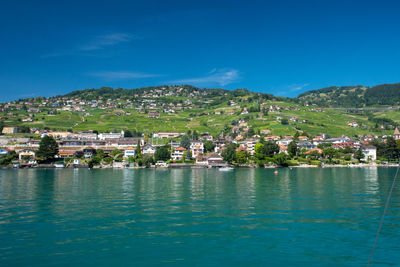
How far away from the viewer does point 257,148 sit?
321 ft

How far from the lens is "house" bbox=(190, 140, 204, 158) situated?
345ft

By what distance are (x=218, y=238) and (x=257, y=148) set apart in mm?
84339

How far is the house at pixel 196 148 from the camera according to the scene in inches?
4136

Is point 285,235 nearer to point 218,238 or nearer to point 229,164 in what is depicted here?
point 218,238

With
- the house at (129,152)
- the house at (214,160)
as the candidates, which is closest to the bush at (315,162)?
the house at (214,160)

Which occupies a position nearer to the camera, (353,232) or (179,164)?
(353,232)

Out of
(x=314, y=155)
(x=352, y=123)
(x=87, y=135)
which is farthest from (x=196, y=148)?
(x=352, y=123)

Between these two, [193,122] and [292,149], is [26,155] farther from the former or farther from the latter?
[292,149]

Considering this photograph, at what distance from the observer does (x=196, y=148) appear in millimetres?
106438

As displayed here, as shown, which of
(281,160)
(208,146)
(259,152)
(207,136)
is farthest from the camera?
(207,136)

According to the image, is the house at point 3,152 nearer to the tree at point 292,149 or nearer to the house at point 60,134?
the house at point 60,134

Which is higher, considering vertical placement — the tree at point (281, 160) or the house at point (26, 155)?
the house at point (26, 155)

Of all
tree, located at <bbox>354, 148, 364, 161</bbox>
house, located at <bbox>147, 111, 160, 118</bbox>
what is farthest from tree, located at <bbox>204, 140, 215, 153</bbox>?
house, located at <bbox>147, 111, 160, 118</bbox>

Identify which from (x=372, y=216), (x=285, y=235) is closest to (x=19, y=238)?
(x=285, y=235)
